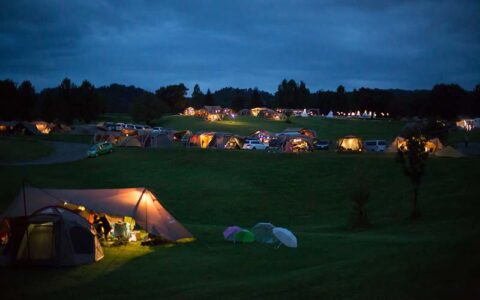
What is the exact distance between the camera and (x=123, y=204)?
20453mm

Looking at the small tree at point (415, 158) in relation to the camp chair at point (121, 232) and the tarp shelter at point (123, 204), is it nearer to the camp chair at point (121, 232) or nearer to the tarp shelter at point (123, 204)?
the tarp shelter at point (123, 204)

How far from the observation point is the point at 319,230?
2538cm

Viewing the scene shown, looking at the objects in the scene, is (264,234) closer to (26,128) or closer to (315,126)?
(26,128)

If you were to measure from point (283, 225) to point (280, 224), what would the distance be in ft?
0.95

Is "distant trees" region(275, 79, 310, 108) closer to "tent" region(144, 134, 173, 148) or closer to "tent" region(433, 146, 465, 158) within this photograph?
"tent" region(144, 134, 173, 148)

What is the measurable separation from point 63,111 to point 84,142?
142 feet

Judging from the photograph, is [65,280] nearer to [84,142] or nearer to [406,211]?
[406,211]

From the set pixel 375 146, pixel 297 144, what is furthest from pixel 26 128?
pixel 375 146

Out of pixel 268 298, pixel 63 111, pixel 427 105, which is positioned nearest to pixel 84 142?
pixel 63 111

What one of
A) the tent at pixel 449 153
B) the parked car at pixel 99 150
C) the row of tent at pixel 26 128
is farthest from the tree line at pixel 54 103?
the tent at pixel 449 153

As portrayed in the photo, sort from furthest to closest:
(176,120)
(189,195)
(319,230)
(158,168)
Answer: (176,120)
(158,168)
(189,195)
(319,230)

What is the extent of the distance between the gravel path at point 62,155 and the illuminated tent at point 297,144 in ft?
75.4

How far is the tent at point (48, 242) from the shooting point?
16.5 meters

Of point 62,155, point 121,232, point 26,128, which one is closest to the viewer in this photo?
point 121,232
